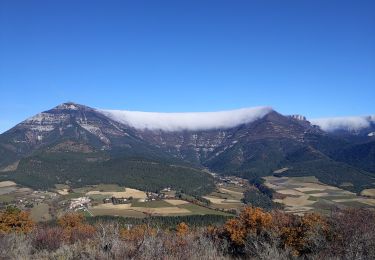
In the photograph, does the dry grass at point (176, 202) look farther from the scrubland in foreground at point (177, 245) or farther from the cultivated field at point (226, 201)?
the scrubland in foreground at point (177, 245)

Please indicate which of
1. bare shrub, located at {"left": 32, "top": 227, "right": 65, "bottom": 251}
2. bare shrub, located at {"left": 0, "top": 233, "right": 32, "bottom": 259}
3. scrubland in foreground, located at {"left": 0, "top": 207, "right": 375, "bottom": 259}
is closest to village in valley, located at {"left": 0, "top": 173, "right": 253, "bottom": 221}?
bare shrub, located at {"left": 32, "top": 227, "right": 65, "bottom": 251}

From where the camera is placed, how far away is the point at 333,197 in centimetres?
18038

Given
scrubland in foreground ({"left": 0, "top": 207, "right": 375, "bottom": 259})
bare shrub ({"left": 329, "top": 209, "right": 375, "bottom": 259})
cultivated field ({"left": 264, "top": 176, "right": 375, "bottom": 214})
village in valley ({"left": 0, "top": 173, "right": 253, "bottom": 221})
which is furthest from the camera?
cultivated field ({"left": 264, "top": 176, "right": 375, "bottom": 214})

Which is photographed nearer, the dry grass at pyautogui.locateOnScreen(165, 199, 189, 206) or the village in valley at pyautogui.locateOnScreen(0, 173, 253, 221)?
the village in valley at pyautogui.locateOnScreen(0, 173, 253, 221)

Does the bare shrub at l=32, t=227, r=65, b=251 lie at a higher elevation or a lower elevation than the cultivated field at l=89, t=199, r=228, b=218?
higher

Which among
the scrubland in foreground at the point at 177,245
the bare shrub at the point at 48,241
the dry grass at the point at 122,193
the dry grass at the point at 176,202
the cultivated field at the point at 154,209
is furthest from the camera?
the dry grass at the point at 122,193

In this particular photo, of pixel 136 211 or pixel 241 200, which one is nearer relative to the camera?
pixel 136 211

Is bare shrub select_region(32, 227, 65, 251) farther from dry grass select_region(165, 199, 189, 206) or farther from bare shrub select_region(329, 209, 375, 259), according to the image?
dry grass select_region(165, 199, 189, 206)

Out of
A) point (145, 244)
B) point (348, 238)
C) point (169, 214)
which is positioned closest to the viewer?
point (145, 244)

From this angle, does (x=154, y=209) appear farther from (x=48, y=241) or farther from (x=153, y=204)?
(x=48, y=241)

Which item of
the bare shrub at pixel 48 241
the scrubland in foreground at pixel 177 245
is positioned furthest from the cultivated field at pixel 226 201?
the bare shrub at pixel 48 241

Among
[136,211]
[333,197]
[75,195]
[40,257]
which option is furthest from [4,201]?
[40,257]

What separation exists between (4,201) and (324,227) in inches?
6006

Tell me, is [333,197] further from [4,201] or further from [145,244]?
[145,244]
